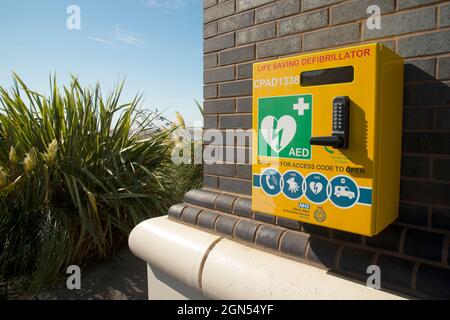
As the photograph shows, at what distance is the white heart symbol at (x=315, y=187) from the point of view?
1456 mm

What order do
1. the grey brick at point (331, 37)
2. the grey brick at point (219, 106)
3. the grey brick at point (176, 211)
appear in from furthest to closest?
the grey brick at point (176, 211), the grey brick at point (219, 106), the grey brick at point (331, 37)

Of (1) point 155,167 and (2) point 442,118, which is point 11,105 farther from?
(2) point 442,118

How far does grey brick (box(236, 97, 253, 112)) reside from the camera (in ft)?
6.88

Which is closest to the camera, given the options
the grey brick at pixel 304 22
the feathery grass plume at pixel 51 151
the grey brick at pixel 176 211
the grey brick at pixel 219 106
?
the grey brick at pixel 304 22

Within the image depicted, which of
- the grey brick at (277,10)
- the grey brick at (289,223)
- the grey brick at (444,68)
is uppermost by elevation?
the grey brick at (277,10)

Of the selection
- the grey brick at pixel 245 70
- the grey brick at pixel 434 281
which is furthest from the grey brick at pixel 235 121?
the grey brick at pixel 434 281

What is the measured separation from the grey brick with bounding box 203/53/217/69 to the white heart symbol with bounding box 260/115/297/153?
89 cm

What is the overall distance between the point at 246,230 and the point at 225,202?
30 centimetres

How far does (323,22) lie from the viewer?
5.78 feet

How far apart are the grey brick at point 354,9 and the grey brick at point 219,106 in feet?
2.65

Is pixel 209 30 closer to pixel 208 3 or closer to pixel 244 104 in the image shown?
pixel 208 3

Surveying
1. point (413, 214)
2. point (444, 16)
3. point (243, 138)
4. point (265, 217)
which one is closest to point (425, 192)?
point (413, 214)

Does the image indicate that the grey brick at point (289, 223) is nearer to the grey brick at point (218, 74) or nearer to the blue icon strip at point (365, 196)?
the blue icon strip at point (365, 196)

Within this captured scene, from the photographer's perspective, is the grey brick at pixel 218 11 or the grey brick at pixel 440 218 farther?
the grey brick at pixel 218 11
